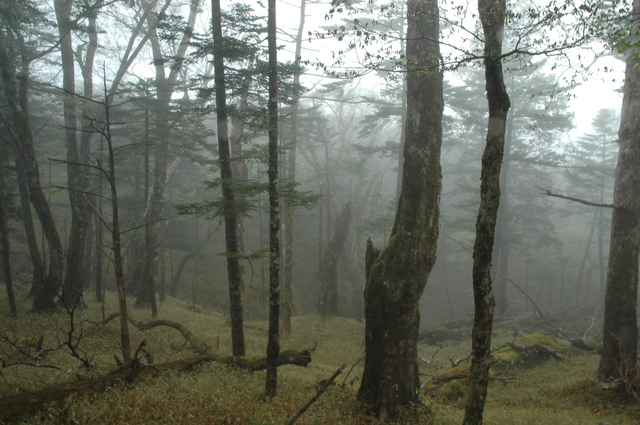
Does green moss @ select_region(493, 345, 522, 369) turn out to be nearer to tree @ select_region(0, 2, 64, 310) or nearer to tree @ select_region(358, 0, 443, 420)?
tree @ select_region(358, 0, 443, 420)

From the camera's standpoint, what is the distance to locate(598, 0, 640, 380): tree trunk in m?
9.24

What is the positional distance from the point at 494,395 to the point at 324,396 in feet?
16.9

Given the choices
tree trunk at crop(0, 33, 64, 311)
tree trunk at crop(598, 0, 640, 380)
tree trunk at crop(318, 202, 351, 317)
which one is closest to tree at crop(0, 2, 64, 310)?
tree trunk at crop(0, 33, 64, 311)

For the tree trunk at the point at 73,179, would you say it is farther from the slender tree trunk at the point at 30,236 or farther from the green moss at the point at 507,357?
the green moss at the point at 507,357

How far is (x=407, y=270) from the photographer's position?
6.98 m

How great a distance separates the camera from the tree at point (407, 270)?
22.7 ft

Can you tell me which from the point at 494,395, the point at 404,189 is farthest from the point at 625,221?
the point at 404,189

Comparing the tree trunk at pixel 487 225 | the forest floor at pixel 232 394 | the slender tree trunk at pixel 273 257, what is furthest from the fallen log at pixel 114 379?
the tree trunk at pixel 487 225

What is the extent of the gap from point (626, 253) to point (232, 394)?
9.42m

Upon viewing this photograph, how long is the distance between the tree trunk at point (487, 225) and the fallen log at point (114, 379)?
12.4ft

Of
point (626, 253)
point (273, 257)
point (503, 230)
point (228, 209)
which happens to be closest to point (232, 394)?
point (273, 257)

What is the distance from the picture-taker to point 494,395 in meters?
10.0

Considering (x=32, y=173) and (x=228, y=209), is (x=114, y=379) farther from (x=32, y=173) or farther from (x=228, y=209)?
(x=32, y=173)

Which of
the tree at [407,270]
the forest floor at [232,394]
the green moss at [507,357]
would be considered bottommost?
the green moss at [507,357]
